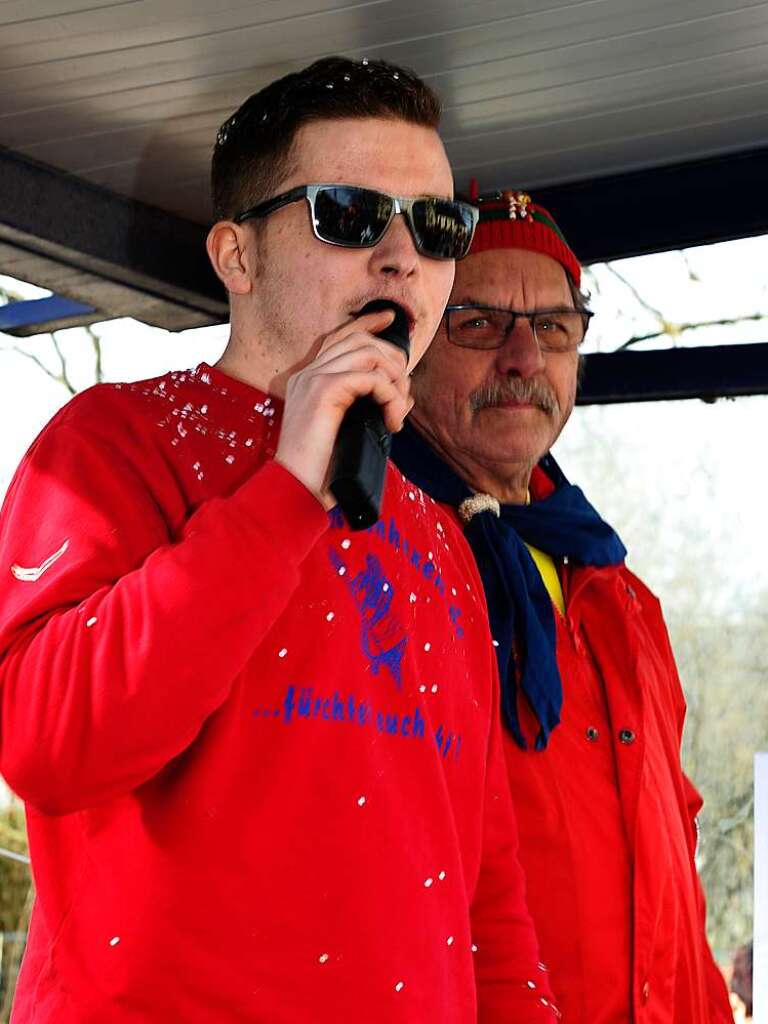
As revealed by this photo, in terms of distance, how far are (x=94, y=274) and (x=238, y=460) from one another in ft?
5.22

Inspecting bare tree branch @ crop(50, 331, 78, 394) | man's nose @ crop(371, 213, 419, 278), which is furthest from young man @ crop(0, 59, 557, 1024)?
bare tree branch @ crop(50, 331, 78, 394)

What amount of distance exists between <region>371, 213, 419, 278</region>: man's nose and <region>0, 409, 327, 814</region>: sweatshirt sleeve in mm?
358

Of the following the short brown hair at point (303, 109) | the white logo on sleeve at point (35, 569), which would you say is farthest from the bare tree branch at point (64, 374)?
the white logo on sleeve at point (35, 569)

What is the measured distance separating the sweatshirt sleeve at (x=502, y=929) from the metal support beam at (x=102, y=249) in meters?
1.49

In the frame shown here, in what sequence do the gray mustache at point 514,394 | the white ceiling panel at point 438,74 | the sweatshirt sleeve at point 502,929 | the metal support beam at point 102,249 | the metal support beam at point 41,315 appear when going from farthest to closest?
the metal support beam at point 41,315 → the metal support beam at point 102,249 → the gray mustache at point 514,394 → the white ceiling panel at point 438,74 → the sweatshirt sleeve at point 502,929

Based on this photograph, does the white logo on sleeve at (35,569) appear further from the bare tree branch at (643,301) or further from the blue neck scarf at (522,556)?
the bare tree branch at (643,301)

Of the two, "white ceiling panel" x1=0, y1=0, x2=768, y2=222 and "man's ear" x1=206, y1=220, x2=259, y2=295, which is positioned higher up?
"white ceiling panel" x1=0, y1=0, x2=768, y2=222

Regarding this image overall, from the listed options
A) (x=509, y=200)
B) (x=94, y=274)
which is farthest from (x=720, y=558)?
(x=94, y=274)

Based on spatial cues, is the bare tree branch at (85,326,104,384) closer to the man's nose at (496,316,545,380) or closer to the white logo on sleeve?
the man's nose at (496,316,545,380)

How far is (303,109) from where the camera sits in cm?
183

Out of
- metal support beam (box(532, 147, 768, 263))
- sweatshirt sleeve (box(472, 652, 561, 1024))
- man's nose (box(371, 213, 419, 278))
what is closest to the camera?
man's nose (box(371, 213, 419, 278))

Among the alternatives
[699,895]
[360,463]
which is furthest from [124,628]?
[699,895]

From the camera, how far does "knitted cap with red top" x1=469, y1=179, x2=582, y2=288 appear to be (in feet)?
9.39

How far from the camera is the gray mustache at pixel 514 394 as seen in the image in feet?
9.02
